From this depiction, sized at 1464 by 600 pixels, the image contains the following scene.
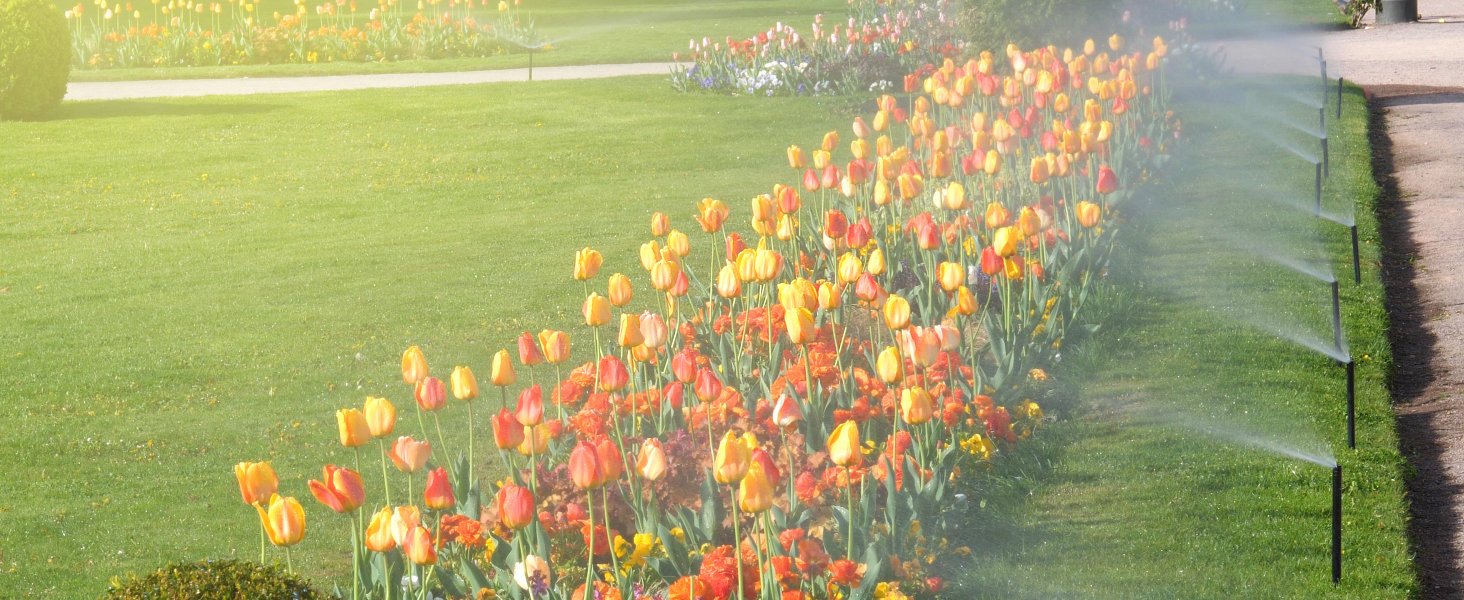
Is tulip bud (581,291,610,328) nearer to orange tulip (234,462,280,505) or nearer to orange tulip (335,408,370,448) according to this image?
orange tulip (335,408,370,448)

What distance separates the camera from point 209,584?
12.1ft

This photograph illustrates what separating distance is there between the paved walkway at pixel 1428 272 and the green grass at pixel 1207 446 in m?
0.11

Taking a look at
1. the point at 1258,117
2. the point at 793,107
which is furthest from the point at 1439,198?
the point at 793,107

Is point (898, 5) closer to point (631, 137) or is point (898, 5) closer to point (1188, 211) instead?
point (631, 137)

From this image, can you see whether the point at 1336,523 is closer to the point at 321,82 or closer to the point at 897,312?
the point at 897,312

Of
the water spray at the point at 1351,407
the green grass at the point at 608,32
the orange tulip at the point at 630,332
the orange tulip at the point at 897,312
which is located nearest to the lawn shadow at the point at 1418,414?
the water spray at the point at 1351,407

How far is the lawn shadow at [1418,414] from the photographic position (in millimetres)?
5508

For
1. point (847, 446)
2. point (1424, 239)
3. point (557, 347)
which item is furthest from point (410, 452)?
point (1424, 239)

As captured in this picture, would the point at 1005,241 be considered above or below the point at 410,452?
above

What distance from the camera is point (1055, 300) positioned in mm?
7582

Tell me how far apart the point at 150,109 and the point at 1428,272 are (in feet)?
44.1

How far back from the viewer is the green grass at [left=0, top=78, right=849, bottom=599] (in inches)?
250

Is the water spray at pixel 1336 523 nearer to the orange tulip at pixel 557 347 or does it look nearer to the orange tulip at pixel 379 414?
the orange tulip at pixel 557 347

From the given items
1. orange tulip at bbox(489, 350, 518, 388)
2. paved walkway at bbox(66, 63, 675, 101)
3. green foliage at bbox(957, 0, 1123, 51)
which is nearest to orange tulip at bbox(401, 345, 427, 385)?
orange tulip at bbox(489, 350, 518, 388)
